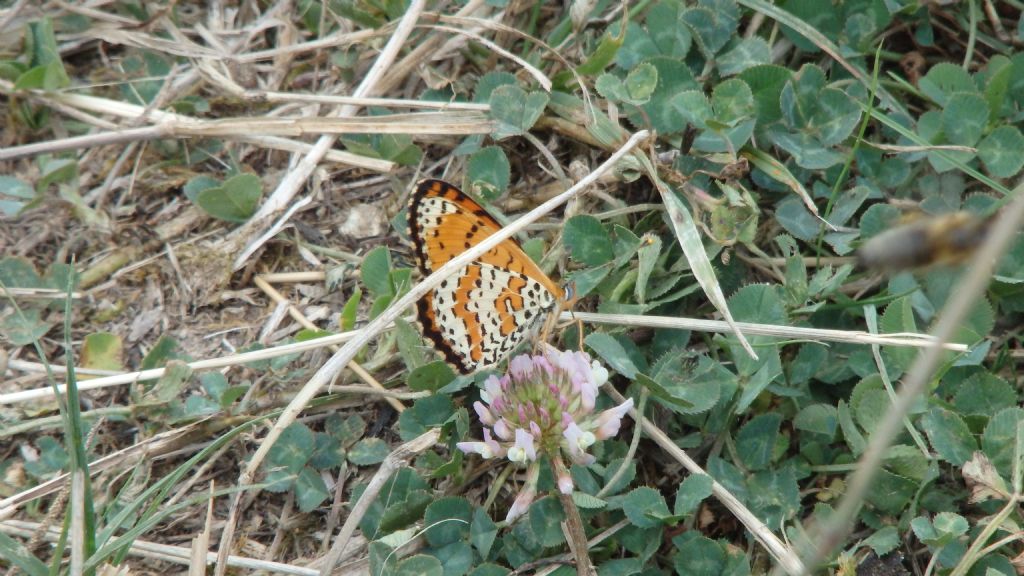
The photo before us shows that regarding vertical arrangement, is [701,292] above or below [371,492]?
above

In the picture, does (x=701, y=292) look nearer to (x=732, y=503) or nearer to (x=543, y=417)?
(x=732, y=503)

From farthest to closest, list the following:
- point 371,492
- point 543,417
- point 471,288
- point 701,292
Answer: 1. point 701,292
2. point 471,288
3. point 371,492
4. point 543,417

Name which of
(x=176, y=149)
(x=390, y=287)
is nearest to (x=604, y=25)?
(x=390, y=287)

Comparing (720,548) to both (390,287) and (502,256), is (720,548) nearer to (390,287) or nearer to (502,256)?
(502,256)

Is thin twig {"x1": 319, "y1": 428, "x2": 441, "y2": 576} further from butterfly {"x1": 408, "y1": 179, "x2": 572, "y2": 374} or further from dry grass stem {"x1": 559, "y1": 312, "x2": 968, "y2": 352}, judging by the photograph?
dry grass stem {"x1": 559, "y1": 312, "x2": 968, "y2": 352}

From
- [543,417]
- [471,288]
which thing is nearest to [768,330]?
[543,417]

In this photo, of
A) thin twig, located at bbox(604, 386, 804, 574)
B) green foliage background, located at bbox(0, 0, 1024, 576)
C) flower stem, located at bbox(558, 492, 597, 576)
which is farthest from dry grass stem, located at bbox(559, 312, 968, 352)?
flower stem, located at bbox(558, 492, 597, 576)

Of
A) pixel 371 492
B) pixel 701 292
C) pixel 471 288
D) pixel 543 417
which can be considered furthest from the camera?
pixel 701 292
